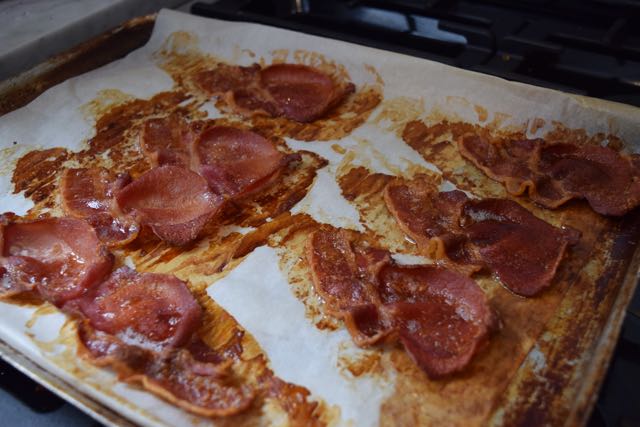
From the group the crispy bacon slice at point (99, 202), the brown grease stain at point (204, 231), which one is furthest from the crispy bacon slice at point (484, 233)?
the crispy bacon slice at point (99, 202)

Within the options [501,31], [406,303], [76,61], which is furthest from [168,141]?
[501,31]

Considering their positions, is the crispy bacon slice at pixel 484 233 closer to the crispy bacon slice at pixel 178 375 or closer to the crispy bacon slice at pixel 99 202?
the crispy bacon slice at pixel 178 375

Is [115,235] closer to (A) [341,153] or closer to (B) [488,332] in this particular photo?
(A) [341,153]

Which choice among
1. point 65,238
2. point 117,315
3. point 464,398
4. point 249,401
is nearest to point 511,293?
point 464,398

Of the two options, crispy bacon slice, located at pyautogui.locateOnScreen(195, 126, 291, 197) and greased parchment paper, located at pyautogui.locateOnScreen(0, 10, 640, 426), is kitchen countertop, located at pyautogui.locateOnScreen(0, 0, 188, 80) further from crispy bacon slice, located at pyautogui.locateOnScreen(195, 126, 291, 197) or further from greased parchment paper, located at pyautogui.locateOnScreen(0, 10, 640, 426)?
crispy bacon slice, located at pyautogui.locateOnScreen(195, 126, 291, 197)

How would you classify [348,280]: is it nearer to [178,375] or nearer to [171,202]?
[178,375]

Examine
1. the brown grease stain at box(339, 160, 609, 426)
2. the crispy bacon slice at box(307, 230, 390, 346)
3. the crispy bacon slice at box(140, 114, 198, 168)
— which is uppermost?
the crispy bacon slice at box(140, 114, 198, 168)

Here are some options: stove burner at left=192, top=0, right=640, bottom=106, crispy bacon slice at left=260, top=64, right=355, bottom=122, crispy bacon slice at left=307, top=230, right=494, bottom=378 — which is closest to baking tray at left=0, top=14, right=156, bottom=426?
stove burner at left=192, top=0, right=640, bottom=106
